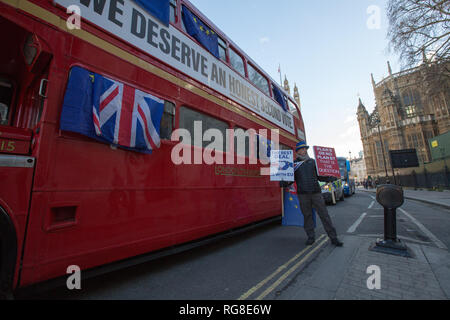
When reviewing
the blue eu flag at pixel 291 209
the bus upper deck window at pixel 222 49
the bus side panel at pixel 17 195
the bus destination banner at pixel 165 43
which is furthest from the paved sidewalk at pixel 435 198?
the bus side panel at pixel 17 195

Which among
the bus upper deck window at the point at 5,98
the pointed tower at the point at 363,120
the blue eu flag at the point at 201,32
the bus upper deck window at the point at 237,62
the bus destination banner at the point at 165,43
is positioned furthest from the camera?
the pointed tower at the point at 363,120

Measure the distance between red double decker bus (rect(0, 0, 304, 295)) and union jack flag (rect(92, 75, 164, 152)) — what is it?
0.34ft

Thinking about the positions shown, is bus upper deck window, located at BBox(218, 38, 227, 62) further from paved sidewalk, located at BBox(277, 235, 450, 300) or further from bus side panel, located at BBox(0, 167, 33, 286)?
paved sidewalk, located at BBox(277, 235, 450, 300)

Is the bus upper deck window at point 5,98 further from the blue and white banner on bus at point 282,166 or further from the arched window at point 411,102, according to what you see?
the arched window at point 411,102

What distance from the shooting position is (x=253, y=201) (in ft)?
16.0

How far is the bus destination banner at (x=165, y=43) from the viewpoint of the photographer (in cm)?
257

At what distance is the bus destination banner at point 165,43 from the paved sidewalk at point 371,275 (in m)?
3.49

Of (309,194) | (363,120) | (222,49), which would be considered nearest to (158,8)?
(222,49)

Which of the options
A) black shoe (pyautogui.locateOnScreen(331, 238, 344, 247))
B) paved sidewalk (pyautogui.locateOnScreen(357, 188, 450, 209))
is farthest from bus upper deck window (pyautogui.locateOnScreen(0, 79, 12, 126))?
paved sidewalk (pyautogui.locateOnScreen(357, 188, 450, 209))

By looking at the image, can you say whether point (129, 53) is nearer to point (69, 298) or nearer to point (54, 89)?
point (54, 89)

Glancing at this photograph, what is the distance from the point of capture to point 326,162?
631cm

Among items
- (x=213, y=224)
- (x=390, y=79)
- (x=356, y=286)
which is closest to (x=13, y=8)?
(x=213, y=224)

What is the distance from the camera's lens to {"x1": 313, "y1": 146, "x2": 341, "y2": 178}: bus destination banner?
20.4ft

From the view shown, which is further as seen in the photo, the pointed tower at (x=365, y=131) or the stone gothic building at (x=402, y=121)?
the pointed tower at (x=365, y=131)
